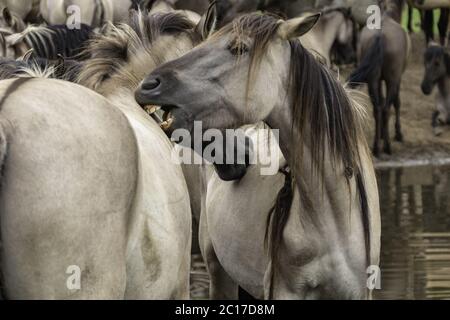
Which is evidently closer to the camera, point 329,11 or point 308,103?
point 308,103

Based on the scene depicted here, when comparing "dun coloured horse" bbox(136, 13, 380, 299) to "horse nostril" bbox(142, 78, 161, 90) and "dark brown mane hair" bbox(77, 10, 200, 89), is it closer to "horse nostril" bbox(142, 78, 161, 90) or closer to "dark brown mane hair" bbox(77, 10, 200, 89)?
"horse nostril" bbox(142, 78, 161, 90)

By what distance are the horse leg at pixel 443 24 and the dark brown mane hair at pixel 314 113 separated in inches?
630

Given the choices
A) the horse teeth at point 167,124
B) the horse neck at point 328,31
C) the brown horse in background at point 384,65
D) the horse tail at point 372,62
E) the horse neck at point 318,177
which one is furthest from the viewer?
the horse neck at point 328,31

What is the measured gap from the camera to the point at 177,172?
16.6ft

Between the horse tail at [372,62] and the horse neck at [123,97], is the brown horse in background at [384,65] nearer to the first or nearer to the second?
the horse tail at [372,62]

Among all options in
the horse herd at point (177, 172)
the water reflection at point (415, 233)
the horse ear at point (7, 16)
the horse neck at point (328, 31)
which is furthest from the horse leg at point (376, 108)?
the horse herd at point (177, 172)

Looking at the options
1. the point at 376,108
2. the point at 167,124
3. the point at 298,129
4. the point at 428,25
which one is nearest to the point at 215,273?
the point at 298,129

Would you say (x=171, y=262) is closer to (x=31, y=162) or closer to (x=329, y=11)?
(x=31, y=162)

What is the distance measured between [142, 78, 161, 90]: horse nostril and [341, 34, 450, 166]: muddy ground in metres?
10.5

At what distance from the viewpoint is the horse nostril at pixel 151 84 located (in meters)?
5.34

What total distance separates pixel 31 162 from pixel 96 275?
456mm

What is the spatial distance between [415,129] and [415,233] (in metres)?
7.62

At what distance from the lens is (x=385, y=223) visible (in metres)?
11.9
